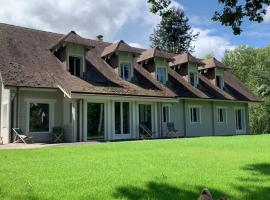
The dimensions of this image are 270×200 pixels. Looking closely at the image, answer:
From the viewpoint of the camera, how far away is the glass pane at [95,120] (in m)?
21.4

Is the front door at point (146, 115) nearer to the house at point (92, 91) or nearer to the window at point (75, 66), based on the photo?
the house at point (92, 91)

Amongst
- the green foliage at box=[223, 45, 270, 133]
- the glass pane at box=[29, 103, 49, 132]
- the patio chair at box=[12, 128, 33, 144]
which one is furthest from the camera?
the green foliage at box=[223, 45, 270, 133]

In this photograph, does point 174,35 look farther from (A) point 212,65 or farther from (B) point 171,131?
(B) point 171,131

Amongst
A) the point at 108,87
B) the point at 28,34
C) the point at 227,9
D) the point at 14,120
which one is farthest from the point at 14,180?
the point at 28,34

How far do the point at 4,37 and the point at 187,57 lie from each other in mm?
13700

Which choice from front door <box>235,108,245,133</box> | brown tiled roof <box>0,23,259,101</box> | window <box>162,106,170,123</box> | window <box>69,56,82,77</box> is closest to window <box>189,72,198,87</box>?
brown tiled roof <box>0,23,259,101</box>

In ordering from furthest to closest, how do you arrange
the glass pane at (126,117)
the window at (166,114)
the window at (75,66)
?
the window at (166,114), the window at (75,66), the glass pane at (126,117)

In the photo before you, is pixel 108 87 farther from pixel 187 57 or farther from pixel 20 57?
pixel 187 57

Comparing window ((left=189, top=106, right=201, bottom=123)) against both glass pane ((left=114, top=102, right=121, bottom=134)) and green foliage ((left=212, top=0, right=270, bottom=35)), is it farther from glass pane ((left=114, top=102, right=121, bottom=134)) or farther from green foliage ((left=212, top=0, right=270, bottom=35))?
green foliage ((left=212, top=0, right=270, bottom=35))

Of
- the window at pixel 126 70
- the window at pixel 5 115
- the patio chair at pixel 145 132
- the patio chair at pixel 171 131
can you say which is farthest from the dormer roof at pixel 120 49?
the window at pixel 5 115

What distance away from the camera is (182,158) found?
34.1 feet

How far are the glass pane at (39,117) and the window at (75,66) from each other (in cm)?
292

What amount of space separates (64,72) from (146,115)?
5916mm

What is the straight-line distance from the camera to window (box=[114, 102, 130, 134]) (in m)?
22.4
